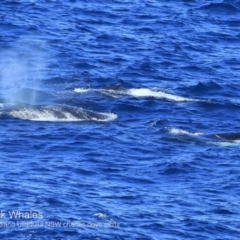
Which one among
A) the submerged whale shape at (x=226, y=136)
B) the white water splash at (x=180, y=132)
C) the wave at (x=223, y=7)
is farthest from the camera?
the wave at (x=223, y=7)

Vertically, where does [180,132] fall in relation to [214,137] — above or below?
below

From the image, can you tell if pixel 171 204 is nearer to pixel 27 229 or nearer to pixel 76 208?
pixel 76 208

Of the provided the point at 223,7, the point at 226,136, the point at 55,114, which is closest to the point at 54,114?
the point at 55,114

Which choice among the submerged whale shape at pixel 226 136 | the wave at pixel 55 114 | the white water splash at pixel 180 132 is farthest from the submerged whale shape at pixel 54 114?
the submerged whale shape at pixel 226 136

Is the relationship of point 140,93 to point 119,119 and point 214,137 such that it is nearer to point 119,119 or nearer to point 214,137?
point 119,119

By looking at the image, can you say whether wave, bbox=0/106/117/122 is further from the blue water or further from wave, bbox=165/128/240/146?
wave, bbox=165/128/240/146

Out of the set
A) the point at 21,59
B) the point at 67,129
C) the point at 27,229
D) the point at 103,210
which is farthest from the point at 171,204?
the point at 21,59

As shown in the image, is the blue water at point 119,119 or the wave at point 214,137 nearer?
the blue water at point 119,119

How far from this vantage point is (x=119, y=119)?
4456 cm

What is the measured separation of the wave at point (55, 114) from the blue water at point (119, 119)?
0.07m

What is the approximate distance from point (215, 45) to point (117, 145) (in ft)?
66.0

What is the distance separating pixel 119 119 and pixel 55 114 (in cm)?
244

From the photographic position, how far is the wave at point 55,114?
4347 centimetres

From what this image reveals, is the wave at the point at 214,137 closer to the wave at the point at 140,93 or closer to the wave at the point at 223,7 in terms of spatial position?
the wave at the point at 140,93
